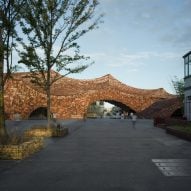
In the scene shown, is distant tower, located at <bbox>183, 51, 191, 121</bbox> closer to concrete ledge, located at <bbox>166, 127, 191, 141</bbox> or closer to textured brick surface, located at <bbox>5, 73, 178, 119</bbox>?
concrete ledge, located at <bbox>166, 127, 191, 141</bbox>

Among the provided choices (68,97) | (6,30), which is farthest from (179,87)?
(6,30)

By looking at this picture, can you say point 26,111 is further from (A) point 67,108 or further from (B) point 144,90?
(B) point 144,90

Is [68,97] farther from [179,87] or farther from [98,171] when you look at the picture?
[98,171]

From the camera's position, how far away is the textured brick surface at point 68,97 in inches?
2655

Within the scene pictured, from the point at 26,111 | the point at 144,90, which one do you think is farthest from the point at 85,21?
the point at 144,90

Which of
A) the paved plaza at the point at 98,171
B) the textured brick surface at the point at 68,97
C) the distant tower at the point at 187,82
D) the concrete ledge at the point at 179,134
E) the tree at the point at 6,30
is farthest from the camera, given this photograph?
the textured brick surface at the point at 68,97

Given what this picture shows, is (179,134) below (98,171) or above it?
above

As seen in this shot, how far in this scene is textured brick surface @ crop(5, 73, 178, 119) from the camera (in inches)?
2655

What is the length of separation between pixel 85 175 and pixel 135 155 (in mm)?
5122

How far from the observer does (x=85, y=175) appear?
11.4 meters

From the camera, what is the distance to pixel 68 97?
74.6m

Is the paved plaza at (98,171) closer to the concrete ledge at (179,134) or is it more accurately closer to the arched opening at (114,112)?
the concrete ledge at (179,134)

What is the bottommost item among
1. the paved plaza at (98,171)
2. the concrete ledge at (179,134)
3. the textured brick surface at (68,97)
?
the paved plaza at (98,171)

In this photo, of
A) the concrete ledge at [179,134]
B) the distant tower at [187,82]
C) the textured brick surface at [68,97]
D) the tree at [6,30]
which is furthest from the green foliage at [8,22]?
the textured brick surface at [68,97]
